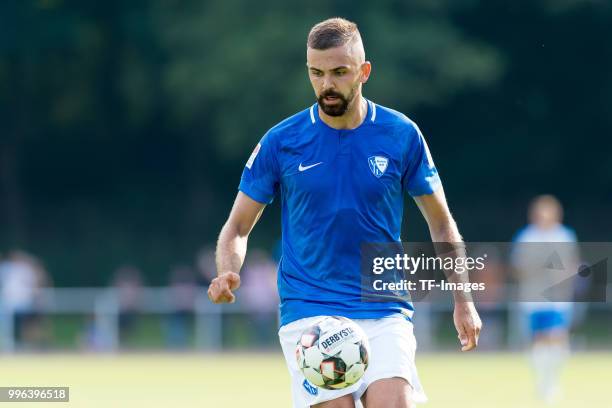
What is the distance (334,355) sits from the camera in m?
6.55

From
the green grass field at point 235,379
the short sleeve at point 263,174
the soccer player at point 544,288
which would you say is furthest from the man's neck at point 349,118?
the soccer player at point 544,288

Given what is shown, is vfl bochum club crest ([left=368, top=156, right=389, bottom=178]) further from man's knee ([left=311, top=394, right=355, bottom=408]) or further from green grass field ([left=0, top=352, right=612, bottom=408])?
green grass field ([left=0, top=352, right=612, bottom=408])

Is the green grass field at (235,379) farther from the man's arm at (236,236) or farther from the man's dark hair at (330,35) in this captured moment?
the man's dark hair at (330,35)

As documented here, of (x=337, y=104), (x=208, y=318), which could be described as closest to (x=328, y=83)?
(x=337, y=104)

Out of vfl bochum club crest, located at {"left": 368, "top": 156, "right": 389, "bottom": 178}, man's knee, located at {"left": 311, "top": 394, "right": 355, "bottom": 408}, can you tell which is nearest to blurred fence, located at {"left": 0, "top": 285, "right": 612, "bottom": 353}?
vfl bochum club crest, located at {"left": 368, "top": 156, "right": 389, "bottom": 178}

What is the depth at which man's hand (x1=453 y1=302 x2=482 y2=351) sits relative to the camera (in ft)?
22.6

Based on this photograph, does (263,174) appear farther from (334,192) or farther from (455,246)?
(455,246)

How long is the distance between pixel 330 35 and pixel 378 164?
2.37 ft

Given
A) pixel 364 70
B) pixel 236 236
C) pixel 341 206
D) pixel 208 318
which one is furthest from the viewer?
pixel 208 318

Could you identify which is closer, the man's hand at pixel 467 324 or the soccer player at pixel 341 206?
the soccer player at pixel 341 206

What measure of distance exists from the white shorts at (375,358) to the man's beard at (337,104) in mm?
1073

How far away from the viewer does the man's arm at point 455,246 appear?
22.6ft

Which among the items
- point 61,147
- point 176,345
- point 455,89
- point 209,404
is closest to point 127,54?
point 61,147

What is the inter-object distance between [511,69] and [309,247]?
27.9m
